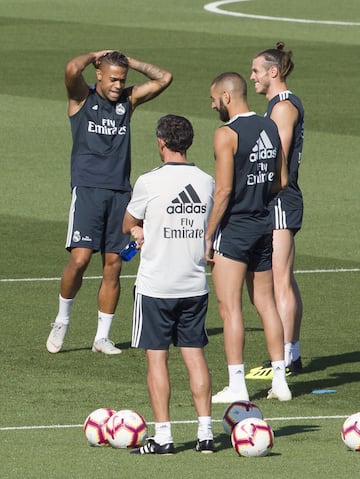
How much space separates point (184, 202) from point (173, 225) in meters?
0.17

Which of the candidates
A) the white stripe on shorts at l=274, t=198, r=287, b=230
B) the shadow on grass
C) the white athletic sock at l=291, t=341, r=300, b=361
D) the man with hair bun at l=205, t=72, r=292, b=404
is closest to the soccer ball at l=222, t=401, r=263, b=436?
the man with hair bun at l=205, t=72, r=292, b=404

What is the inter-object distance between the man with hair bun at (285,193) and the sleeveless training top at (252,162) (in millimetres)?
841

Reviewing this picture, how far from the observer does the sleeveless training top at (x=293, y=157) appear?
13133mm

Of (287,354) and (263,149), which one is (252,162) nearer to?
(263,149)

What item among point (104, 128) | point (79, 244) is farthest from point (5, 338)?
point (104, 128)

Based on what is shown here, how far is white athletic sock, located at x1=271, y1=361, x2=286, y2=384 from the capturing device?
40.8 ft

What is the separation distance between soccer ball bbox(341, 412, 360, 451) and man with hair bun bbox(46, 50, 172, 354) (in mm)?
4181

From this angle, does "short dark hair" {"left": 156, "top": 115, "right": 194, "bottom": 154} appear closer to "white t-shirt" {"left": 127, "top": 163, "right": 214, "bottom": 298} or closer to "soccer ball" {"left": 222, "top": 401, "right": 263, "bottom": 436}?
"white t-shirt" {"left": 127, "top": 163, "right": 214, "bottom": 298}

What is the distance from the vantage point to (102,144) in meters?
14.6

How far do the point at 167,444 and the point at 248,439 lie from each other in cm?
55

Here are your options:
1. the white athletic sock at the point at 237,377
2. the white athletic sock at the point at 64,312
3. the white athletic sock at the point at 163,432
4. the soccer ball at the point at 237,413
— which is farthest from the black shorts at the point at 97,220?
the white athletic sock at the point at 163,432

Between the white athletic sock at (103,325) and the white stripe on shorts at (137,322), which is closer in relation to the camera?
the white stripe on shorts at (137,322)

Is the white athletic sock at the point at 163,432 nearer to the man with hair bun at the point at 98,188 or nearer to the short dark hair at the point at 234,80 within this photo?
the short dark hair at the point at 234,80

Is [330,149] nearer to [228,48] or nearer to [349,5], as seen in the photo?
[228,48]
